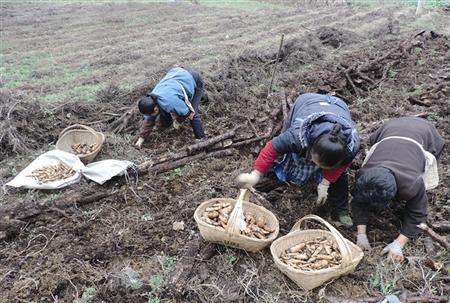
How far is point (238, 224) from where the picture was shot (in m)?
3.30

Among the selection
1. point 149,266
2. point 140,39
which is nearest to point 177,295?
point 149,266

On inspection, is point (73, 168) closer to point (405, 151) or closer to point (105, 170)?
point (105, 170)

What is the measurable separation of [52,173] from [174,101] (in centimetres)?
173

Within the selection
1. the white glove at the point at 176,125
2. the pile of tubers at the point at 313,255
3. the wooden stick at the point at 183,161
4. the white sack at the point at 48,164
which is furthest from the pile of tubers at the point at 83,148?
the pile of tubers at the point at 313,255

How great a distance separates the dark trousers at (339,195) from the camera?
405 centimetres

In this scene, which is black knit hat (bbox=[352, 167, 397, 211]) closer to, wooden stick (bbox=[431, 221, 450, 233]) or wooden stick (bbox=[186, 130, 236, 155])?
wooden stick (bbox=[431, 221, 450, 233])

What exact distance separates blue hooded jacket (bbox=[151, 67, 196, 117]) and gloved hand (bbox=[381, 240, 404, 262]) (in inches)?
121

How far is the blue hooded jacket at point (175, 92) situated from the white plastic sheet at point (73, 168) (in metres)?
0.92

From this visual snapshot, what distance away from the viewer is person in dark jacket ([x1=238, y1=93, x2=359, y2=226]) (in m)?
3.31

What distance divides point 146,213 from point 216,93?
3.40 metres

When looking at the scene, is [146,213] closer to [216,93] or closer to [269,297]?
[269,297]

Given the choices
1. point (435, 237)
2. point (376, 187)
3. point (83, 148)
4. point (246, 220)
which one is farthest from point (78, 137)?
point (435, 237)

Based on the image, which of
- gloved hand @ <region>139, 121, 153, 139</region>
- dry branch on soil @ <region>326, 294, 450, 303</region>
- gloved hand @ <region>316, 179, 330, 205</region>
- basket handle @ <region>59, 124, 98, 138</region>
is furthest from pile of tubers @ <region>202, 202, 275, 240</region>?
basket handle @ <region>59, 124, 98, 138</region>

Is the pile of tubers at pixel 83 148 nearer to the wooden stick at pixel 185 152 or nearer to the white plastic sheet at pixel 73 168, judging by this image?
the white plastic sheet at pixel 73 168
